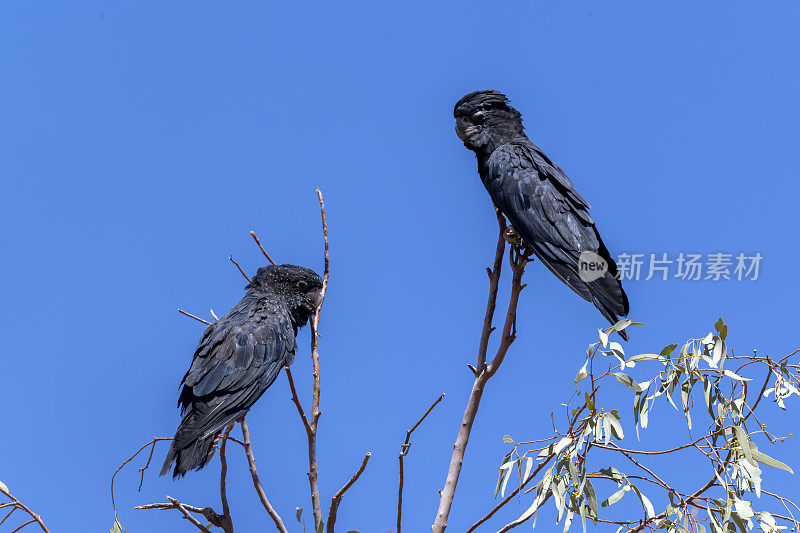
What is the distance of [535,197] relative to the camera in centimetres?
335

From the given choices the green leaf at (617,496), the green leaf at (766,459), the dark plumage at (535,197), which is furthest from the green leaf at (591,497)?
the dark plumage at (535,197)

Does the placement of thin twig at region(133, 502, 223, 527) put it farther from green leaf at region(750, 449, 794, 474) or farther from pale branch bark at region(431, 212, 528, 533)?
green leaf at region(750, 449, 794, 474)

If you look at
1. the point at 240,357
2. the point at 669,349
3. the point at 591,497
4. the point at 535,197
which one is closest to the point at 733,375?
the point at 669,349

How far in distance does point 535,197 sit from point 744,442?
1.48 meters

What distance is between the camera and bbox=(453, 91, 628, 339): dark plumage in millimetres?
3111

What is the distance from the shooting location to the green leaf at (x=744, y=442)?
7.22 feet

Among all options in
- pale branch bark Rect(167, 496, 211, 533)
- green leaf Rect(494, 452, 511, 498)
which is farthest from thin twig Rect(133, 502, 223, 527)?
green leaf Rect(494, 452, 511, 498)

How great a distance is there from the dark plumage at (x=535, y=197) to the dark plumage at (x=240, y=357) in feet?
3.54

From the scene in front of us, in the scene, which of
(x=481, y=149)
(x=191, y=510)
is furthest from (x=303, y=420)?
(x=481, y=149)

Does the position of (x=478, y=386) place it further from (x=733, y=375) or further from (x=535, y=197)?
(x=535, y=197)

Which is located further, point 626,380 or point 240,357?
point 240,357

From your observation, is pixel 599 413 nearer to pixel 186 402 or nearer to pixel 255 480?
pixel 255 480

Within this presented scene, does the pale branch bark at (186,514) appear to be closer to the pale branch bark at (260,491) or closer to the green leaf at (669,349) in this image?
the pale branch bark at (260,491)

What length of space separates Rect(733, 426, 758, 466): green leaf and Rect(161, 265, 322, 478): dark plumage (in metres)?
1.91
